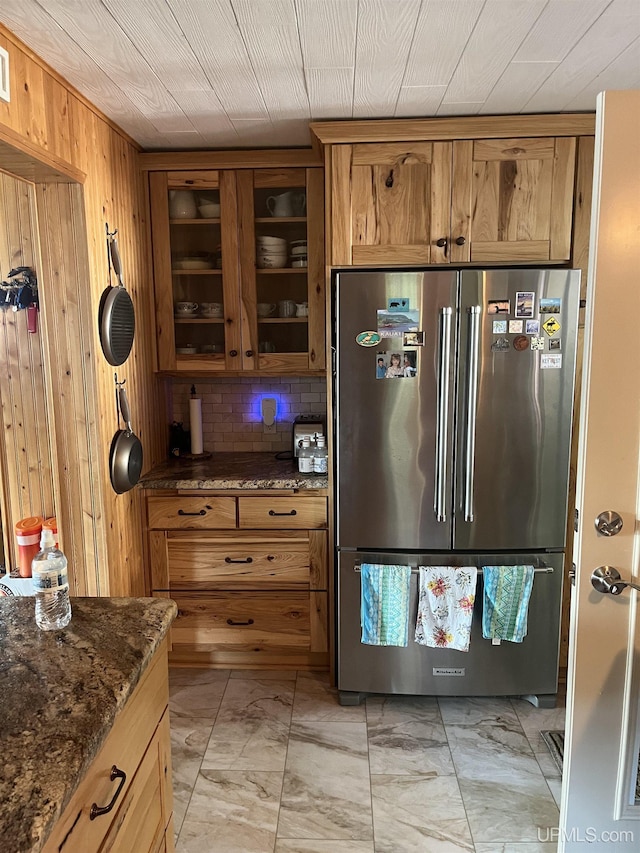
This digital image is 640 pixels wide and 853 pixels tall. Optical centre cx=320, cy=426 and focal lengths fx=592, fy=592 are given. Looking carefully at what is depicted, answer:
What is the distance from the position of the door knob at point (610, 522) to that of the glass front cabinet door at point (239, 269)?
1.60 metres

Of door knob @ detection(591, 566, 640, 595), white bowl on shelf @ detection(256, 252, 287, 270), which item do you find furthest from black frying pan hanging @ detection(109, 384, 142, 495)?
door knob @ detection(591, 566, 640, 595)

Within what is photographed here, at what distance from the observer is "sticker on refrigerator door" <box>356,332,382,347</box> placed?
2.32m

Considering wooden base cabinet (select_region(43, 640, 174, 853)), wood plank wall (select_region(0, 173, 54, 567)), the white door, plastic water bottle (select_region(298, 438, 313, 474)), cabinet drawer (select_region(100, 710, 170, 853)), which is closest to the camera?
A: wooden base cabinet (select_region(43, 640, 174, 853))

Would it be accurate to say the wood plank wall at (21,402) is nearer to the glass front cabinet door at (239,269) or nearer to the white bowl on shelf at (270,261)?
the glass front cabinet door at (239,269)

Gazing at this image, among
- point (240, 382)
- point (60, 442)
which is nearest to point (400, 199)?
point (240, 382)

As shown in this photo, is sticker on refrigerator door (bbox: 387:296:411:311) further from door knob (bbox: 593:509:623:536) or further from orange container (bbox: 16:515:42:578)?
orange container (bbox: 16:515:42:578)

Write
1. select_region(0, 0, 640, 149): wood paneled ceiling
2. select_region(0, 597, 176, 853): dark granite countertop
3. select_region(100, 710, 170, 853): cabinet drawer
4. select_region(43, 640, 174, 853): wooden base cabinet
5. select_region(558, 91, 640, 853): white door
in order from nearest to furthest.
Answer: select_region(0, 597, 176, 853): dark granite countertop, select_region(43, 640, 174, 853): wooden base cabinet, select_region(100, 710, 170, 853): cabinet drawer, select_region(558, 91, 640, 853): white door, select_region(0, 0, 640, 149): wood paneled ceiling

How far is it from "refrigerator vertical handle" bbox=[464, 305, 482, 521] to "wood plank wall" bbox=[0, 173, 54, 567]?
1.59 m

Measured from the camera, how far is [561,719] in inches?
96.3

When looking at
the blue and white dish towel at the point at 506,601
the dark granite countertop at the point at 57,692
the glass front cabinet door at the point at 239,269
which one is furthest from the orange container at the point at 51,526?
the blue and white dish towel at the point at 506,601

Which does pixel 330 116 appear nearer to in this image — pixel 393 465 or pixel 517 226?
pixel 517 226

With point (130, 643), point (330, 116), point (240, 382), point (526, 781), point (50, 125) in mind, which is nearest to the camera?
point (130, 643)

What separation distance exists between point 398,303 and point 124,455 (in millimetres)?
1250

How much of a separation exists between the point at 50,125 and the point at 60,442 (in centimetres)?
107
